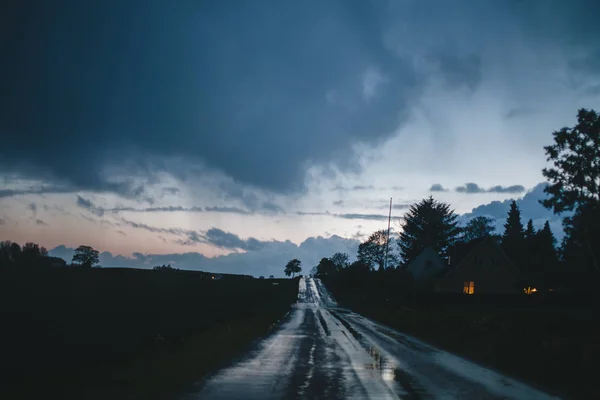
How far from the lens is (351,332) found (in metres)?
30.4

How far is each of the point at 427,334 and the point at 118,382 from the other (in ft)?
69.1

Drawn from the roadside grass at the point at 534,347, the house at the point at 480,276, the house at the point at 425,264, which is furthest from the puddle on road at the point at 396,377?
the house at the point at 425,264

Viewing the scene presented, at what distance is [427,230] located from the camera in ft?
394

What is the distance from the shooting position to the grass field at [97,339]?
1153cm

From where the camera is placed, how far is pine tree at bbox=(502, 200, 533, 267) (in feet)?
332

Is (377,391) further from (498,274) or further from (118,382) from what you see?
(498,274)

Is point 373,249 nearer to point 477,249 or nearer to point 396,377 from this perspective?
point 477,249

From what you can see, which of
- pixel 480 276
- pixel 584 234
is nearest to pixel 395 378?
pixel 584 234

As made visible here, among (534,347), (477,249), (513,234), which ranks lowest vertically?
(534,347)

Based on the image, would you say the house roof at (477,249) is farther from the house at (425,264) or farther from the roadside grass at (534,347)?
the roadside grass at (534,347)

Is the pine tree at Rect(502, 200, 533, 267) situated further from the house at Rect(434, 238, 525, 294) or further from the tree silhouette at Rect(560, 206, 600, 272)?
the tree silhouette at Rect(560, 206, 600, 272)

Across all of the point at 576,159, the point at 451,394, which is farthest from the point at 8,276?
the point at 576,159

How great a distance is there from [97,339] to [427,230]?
11080cm

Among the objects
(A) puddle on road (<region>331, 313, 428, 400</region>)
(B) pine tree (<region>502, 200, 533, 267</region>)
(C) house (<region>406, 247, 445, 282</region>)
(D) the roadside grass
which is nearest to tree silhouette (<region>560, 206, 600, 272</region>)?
(D) the roadside grass
